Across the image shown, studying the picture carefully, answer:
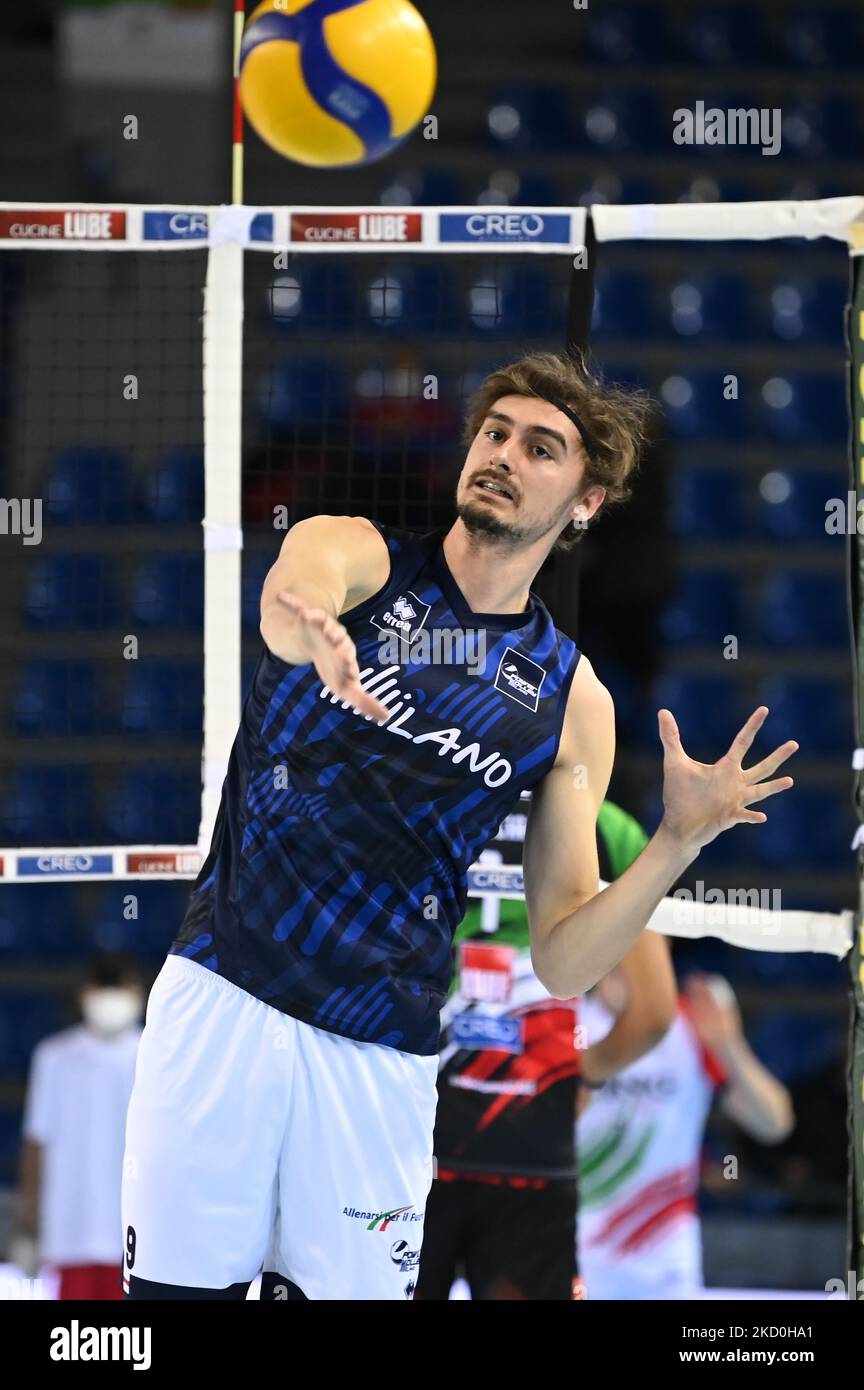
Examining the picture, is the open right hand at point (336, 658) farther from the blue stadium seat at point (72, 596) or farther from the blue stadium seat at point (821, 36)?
the blue stadium seat at point (821, 36)

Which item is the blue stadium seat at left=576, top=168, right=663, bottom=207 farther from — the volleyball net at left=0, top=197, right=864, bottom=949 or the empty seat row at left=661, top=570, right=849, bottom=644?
the empty seat row at left=661, top=570, right=849, bottom=644

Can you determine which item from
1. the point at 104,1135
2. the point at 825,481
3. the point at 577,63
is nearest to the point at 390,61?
the point at 104,1135

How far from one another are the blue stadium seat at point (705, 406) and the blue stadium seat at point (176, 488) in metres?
2.61

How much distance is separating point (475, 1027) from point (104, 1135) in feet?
6.94

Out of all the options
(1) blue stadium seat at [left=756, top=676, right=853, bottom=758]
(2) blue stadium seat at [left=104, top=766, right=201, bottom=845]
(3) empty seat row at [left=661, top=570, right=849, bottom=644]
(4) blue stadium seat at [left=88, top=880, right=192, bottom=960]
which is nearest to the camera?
(2) blue stadium seat at [left=104, top=766, right=201, bottom=845]

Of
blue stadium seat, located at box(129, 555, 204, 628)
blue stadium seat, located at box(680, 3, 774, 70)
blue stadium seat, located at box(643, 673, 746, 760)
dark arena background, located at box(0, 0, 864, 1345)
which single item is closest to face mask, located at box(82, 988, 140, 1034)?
dark arena background, located at box(0, 0, 864, 1345)

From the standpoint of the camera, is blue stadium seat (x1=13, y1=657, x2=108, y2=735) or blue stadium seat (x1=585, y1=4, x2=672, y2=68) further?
blue stadium seat (x1=585, y1=4, x2=672, y2=68)

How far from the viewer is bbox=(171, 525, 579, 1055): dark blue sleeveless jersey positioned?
2.99 meters

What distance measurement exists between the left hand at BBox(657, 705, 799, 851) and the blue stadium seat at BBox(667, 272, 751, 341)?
6.34m

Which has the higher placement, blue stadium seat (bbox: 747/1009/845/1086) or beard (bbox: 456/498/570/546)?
beard (bbox: 456/498/570/546)

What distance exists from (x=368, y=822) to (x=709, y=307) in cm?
682

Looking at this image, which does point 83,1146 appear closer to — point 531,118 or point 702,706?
point 702,706
